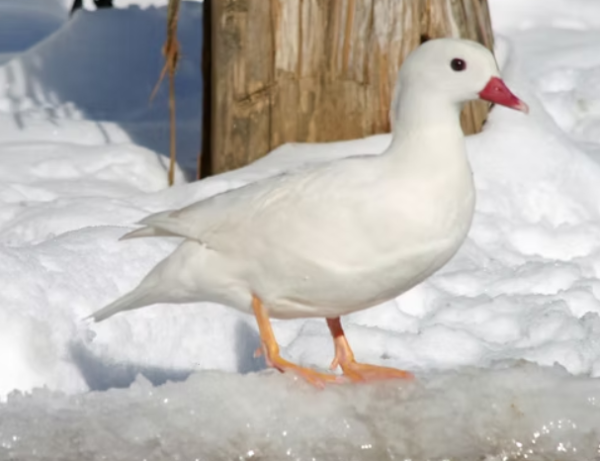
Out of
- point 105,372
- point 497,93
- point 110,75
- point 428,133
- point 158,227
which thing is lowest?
point 110,75

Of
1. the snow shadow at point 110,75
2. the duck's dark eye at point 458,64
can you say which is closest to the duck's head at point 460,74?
the duck's dark eye at point 458,64

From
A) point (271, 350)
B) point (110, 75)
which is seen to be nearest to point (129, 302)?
point (271, 350)

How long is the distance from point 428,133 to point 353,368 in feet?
2.75

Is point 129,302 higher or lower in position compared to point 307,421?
higher

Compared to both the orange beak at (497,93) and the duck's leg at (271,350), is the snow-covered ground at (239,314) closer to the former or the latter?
the duck's leg at (271,350)

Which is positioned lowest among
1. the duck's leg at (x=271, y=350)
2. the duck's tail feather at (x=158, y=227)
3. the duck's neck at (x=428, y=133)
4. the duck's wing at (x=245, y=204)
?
the duck's leg at (x=271, y=350)

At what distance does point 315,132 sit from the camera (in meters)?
6.35

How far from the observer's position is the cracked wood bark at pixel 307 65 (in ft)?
20.3

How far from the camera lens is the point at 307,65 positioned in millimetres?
6270

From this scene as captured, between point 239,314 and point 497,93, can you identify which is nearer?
point 497,93

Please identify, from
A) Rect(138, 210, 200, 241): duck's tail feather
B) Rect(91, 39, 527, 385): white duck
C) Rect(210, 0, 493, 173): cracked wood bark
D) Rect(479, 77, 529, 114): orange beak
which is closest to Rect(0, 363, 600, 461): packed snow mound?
Rect(91, 39, 527, 385): white duck

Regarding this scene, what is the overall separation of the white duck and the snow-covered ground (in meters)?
0.28

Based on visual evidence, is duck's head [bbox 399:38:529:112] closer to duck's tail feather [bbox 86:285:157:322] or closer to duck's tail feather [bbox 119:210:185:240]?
duck's tail feather [bbox 119:210:185:240]

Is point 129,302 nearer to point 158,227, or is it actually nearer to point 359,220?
point 158,227
